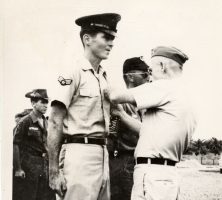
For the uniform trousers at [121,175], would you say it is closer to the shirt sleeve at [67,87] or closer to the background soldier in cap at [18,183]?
the shirt sleeve at [67,87]

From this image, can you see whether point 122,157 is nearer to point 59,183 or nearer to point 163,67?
point 59,183

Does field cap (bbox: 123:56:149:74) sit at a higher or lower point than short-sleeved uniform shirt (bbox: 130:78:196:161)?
higher

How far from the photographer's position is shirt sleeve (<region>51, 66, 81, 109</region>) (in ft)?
8.39

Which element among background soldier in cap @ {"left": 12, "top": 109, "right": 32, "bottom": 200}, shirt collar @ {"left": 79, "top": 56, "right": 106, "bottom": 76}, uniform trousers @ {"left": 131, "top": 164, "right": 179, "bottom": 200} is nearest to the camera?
uniform trousers @ {"left": 131, "top": 164, "right": 179, "bottom": 200}

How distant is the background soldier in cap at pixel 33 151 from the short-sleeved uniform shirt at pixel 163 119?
0.71 metres

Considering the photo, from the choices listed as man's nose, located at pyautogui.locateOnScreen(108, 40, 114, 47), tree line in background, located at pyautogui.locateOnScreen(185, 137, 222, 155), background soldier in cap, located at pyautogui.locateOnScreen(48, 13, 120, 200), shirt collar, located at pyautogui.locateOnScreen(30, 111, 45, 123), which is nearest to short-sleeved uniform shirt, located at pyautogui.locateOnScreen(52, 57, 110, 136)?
background soldier in cap, located at pyautogui.locateOnScreen(48, 13, 120, 200)

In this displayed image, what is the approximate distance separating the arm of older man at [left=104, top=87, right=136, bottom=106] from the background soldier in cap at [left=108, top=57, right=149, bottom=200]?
0.10 meters

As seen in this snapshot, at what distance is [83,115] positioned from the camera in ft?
8.45

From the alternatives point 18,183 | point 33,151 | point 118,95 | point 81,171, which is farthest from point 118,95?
point 18,183

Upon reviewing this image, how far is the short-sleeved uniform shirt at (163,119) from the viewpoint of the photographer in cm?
248

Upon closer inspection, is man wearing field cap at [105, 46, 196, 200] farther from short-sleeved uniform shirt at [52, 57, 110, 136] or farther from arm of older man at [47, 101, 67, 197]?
arm of older man at [47, 101, 67, 197]

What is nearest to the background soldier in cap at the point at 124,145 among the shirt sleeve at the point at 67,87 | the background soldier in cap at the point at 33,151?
the shirt sleeve at the point at 67,87

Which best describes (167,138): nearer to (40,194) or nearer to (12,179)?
(40,194)

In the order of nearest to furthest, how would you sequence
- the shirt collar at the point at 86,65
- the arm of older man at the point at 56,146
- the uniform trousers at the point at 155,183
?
1. the uniform trousers at the point at 155,183
2. the arm of older man at the point at 56,146
3. the shirt collar at the point at 86,65
